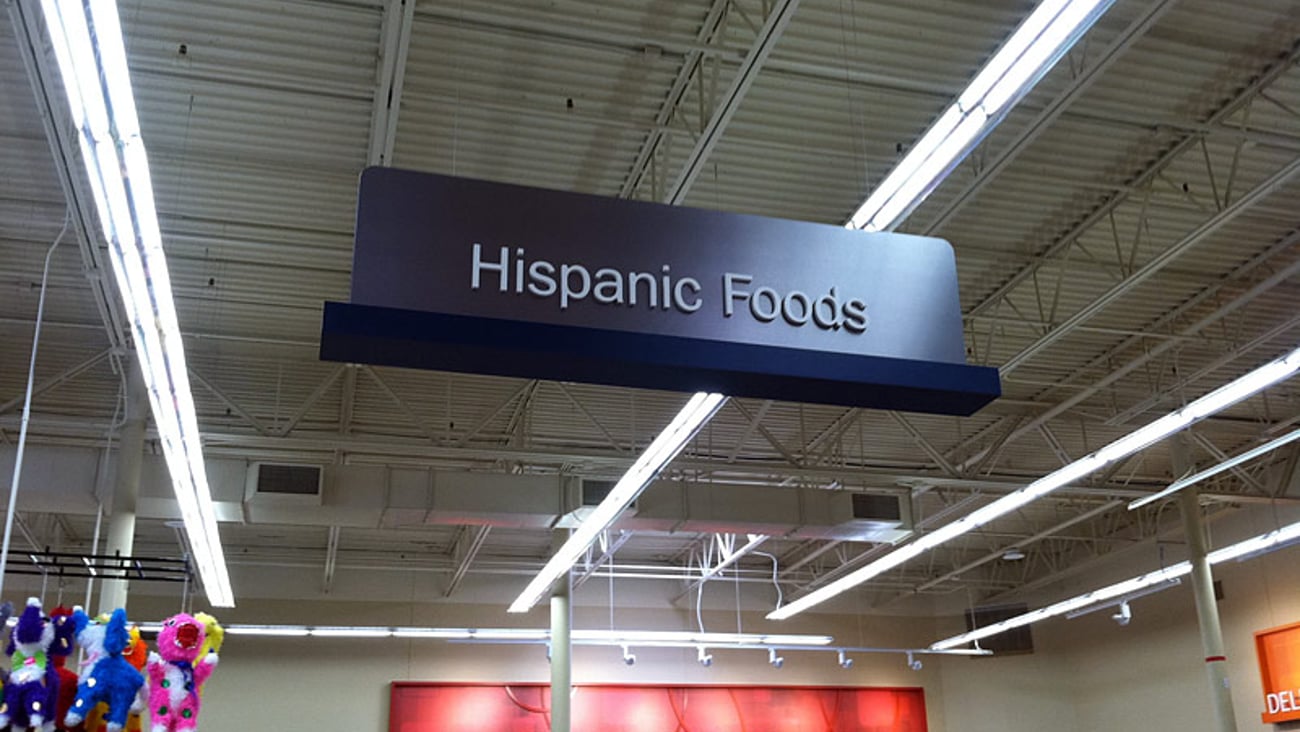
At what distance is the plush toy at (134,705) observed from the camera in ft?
17.3

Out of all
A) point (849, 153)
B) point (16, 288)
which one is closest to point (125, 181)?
point (849, 153)

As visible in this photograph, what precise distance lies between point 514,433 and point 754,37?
23.3ft

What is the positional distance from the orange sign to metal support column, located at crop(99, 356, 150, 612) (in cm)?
1407

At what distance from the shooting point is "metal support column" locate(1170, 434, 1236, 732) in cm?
1341

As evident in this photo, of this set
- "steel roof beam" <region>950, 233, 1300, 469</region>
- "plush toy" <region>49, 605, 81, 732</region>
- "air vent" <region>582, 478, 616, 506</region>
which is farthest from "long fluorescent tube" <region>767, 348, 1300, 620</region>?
"plush toy" <region>49, 605, 81, 732</region>

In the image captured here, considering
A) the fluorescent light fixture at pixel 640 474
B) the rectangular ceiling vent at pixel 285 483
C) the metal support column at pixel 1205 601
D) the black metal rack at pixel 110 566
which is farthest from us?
the metal support column at pixel 1205 601

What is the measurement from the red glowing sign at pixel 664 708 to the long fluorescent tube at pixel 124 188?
11578mm

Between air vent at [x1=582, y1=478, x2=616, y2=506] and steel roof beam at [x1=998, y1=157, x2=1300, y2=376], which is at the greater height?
steel roof beam at [x1=998, y1=157, x2=1300, y2=376]

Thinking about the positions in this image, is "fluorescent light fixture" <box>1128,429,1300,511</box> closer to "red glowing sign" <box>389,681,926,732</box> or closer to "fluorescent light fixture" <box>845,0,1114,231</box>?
"fluorescent light fixture" <box>845,0,1114,231</box>

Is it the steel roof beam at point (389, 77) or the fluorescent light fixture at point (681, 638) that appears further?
the fluorescent light fixture at point (681, 638)

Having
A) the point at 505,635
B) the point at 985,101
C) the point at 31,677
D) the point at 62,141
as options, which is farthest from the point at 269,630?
the point at 985,101

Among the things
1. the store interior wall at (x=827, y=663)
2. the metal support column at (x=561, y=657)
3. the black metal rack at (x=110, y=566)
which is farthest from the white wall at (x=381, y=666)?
the black metal rack at (x=110, y=566)

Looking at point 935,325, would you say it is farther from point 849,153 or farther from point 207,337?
point 207,337

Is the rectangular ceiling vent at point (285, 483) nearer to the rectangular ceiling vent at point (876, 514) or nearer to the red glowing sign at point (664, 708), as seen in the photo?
the rectangular ceiling vent at point (876, 514)
